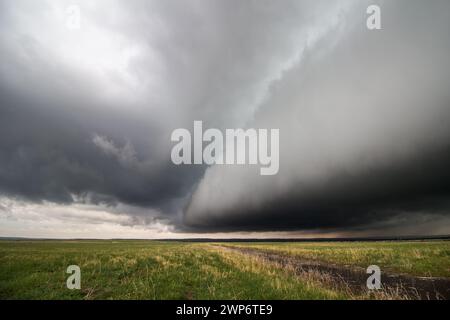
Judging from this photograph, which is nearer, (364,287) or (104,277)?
(364,287)

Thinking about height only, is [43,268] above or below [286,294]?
below

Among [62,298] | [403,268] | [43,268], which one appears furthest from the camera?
[403,268]

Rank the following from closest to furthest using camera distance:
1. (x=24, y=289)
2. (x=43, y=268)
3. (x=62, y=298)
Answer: (x=62, y=298)
(x=24, y=289)
(x=43, y=268)
